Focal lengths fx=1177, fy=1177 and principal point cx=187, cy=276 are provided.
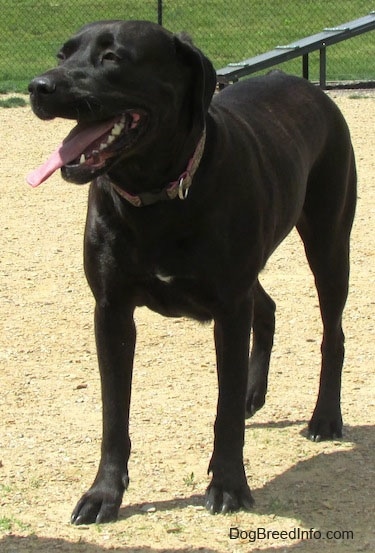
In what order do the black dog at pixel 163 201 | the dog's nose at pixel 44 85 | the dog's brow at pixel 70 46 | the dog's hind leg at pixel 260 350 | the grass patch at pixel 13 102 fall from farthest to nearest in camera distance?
the grass patch at pixel 13 102 < the dog's hind leg at pixel 260 350 < the dog's brow at pixel 70 46 < the black dog at pixel 163 201 < the dog's nose at pixel 44 85

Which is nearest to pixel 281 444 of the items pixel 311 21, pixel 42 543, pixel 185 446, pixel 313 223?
pixel 185 446

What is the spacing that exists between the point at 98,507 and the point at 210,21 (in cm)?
2159

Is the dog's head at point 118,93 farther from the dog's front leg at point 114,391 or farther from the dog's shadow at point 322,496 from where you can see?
the dog's shadow at point 322,496

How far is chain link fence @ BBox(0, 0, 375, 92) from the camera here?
877 inches

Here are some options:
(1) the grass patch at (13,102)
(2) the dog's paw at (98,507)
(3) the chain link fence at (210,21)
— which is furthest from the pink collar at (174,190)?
(3) the chain link fence at (210,21)

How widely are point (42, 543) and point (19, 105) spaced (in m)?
10.4

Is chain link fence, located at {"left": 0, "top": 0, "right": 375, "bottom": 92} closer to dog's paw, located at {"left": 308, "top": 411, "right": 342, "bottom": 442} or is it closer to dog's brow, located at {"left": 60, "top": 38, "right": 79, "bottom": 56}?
dog's paw, located at {"left": 308, "top": 411, "right": 342, "bottom": 442}

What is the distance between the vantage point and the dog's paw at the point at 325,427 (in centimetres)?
502

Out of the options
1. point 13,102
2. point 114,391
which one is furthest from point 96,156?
point 13,102

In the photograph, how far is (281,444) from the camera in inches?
195

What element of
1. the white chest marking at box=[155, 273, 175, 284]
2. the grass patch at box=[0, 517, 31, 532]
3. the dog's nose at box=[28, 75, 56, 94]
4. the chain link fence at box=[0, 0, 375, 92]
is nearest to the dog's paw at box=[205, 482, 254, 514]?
the grass patch at box=[0, 517, 31, 532]

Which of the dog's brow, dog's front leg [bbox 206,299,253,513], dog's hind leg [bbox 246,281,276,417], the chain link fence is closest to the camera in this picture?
the dog's brow

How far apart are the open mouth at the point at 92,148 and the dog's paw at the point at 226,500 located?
1.28 meters

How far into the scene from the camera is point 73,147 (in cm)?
381
